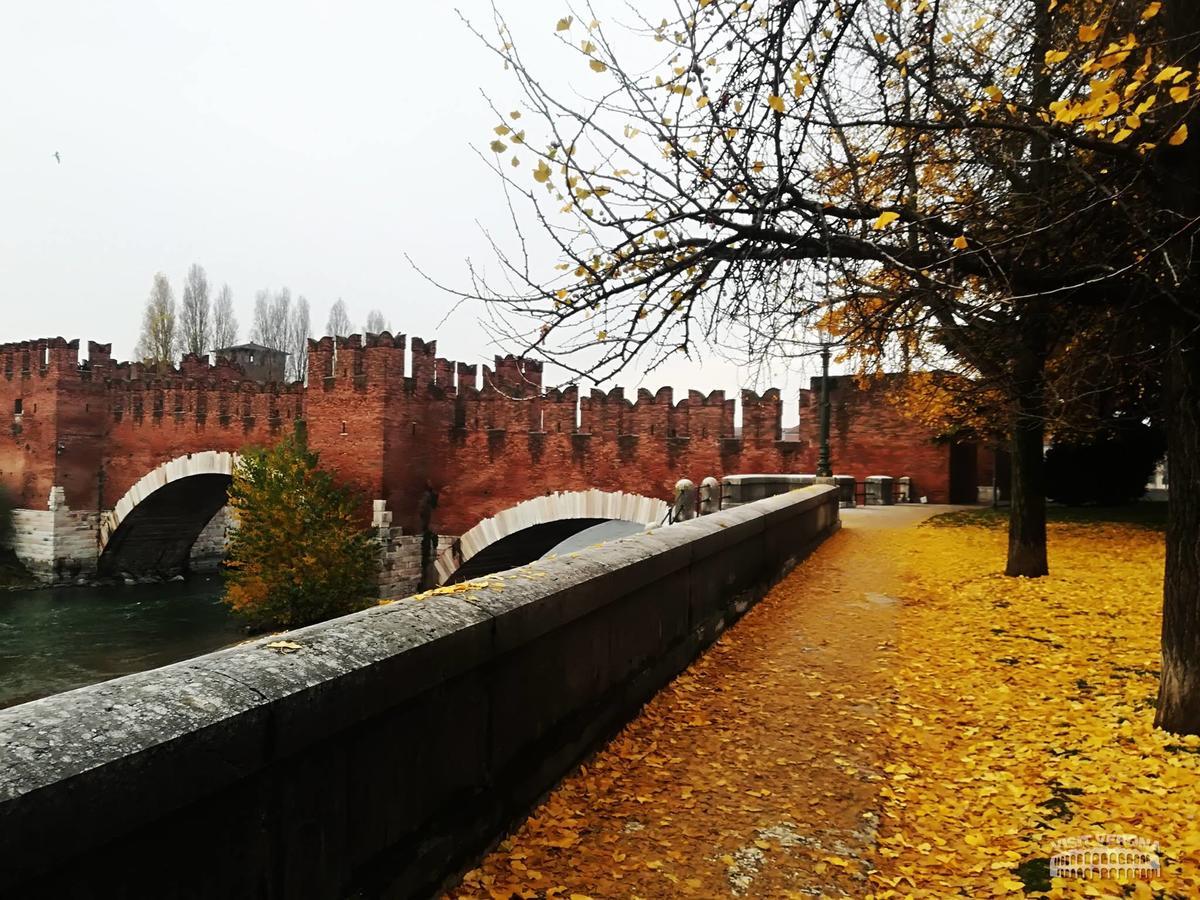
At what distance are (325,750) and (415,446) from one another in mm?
20298

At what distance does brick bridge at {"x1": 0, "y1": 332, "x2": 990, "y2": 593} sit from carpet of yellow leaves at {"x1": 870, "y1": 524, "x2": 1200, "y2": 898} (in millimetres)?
10750

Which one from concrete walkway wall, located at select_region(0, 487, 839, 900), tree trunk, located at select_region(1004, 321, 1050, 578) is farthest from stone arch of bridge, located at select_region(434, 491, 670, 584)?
concrete walkway wall, located at select_region(0, 487, 839, 900)

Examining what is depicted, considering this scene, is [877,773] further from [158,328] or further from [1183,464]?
[158,328]

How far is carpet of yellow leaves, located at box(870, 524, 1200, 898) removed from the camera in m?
2.85

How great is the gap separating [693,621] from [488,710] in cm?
279

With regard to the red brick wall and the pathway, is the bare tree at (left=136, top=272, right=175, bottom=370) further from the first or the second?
the pathway

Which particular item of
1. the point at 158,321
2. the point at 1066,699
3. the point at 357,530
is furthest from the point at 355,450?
the point at 158,321

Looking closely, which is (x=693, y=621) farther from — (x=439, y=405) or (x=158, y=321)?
(x=158, y=321)

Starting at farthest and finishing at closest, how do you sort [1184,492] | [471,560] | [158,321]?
1. [158,321]
2. [471,560]
3. [1184,492]

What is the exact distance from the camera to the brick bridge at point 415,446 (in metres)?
19.0

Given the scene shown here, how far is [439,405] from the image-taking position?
22.3 m

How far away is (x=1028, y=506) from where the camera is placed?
8.08 meters

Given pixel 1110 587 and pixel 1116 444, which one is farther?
pixel 1116 444

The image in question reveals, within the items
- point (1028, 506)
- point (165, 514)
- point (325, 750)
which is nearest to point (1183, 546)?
point (325, 750)
